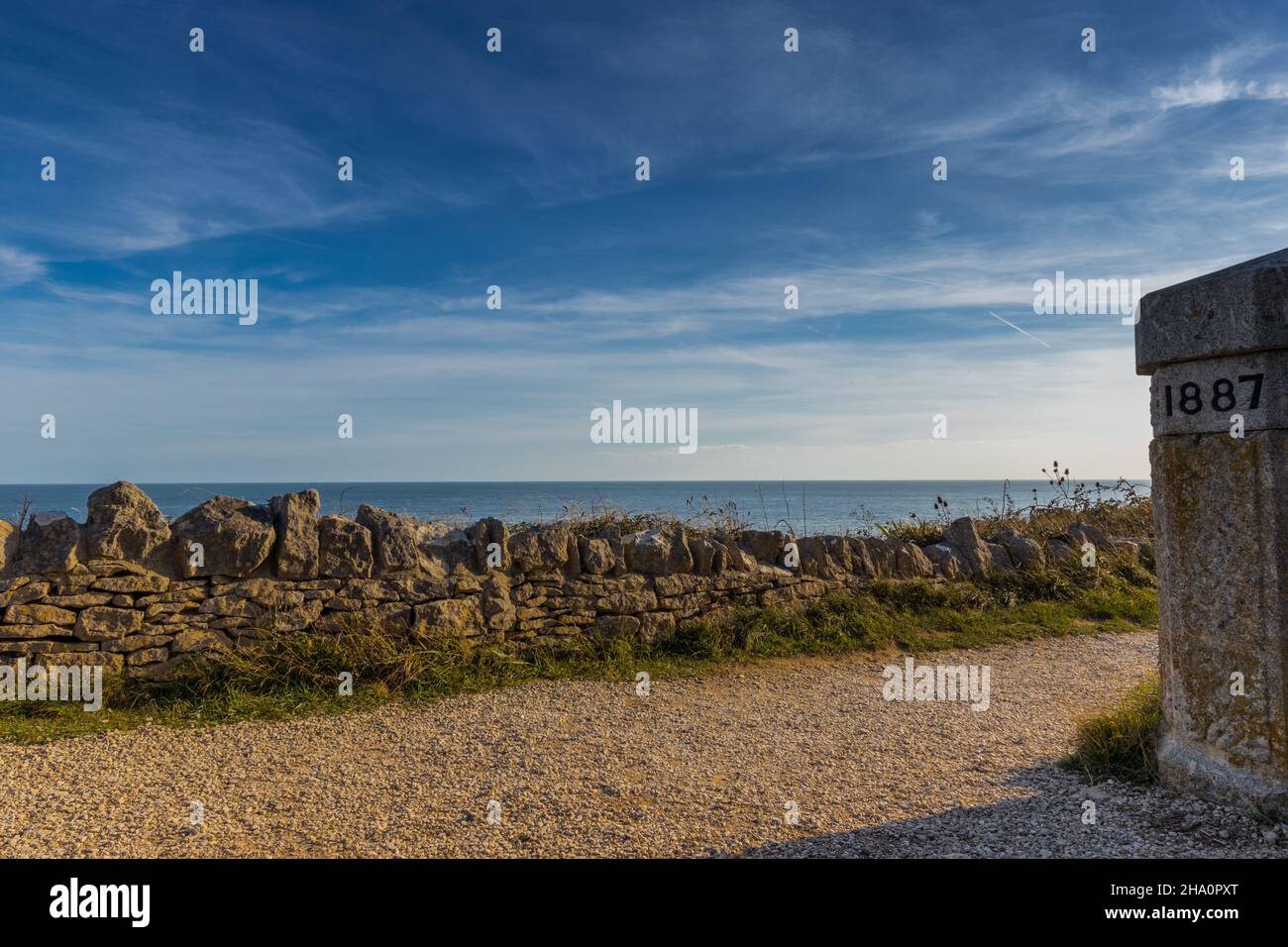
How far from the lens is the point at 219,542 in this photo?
6156mm

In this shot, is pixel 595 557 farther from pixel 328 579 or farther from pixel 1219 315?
pixel 1219 315

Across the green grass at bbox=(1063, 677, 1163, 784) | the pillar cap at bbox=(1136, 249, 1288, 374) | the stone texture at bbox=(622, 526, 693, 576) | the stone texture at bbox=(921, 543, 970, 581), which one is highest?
the pillar cap at bbox=(1136, 249, 1288, 374)

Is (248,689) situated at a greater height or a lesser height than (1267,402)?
lesser

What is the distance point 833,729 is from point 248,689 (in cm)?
430

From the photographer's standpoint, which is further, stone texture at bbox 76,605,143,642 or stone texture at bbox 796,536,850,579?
stone texture at bbox 796,536,850,579

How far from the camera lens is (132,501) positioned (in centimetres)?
618

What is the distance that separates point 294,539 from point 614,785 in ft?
11.4

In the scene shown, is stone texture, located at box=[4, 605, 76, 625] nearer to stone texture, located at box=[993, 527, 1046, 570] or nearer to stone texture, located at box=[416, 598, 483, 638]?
stone texture, located at box=[416, 598, 483, 638]

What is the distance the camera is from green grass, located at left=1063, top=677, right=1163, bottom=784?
4207 millimetres

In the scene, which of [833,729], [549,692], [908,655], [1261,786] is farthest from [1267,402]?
[549,692]

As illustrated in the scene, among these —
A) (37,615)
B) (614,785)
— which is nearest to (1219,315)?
(614,785)

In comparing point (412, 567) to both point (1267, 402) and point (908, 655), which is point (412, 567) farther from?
point (1267, 402)

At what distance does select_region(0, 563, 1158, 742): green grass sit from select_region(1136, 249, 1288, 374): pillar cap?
429cm

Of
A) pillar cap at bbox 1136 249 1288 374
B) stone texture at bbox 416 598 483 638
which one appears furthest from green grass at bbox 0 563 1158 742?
pillar cap at bbox 1136 249 1288 374
